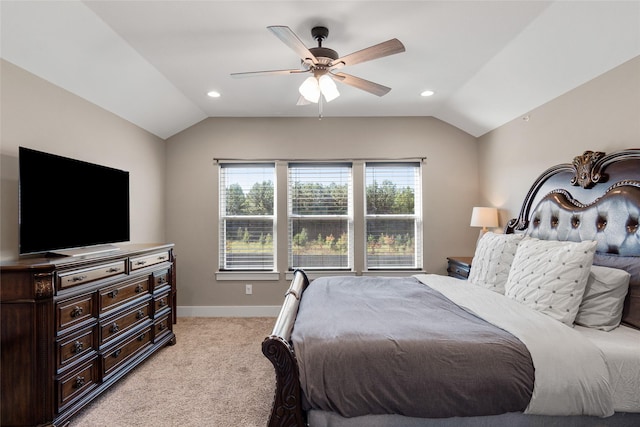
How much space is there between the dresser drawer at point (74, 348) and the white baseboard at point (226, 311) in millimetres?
1943

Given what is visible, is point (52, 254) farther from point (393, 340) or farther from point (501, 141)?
point (501, 141)

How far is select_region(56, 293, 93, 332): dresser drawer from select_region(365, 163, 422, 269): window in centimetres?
302

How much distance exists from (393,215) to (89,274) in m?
3.31

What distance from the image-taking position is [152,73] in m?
2.85

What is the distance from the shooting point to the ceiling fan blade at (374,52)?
1.86 meters

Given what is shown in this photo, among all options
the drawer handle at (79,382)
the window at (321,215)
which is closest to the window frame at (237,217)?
the window at (321,215)

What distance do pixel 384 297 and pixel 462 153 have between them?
8.92 ft

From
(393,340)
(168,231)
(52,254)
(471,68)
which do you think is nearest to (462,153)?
(471,68)

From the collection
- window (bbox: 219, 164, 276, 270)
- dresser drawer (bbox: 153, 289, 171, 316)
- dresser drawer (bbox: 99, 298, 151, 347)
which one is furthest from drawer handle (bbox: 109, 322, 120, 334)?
window (bbox: 219, 164, 276, 270)

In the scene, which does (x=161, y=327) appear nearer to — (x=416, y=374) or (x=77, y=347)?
(x=77, y=347)

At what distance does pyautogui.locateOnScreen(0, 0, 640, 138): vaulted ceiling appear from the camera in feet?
6.52

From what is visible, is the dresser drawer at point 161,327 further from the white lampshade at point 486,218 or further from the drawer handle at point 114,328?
the white lampshade at point 486,218

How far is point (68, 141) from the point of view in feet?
8.35

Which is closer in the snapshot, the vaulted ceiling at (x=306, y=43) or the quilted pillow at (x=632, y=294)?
the quilted pillow at (x=632, y=294)
